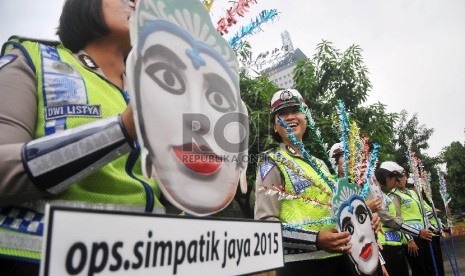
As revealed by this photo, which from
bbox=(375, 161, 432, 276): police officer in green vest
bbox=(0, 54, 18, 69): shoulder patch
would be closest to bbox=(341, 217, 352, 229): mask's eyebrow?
bbox=(375, 161, 432, 276): police officer in green vest

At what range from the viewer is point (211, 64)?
881 mm

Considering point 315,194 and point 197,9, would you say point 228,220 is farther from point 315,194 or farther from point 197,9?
point 315,194

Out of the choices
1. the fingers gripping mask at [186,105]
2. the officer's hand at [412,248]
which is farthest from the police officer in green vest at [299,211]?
the officer's hand at [412,248]

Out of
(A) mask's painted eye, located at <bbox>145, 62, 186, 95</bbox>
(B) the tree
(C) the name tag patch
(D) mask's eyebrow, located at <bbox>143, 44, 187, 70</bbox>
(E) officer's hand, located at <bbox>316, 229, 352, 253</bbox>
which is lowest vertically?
(E) officer's hand, located at <bbox>316, 229, 352, 253</bbox>

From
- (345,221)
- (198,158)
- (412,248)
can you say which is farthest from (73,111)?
(412,248)

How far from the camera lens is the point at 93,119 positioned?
0.82 metres

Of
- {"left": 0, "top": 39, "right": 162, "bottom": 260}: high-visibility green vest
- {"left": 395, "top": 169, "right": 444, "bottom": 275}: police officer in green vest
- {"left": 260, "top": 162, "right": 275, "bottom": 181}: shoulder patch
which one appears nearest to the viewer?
{"left": 0, "top": 39, "right": 162, "bottom": 260}: high-visibility green vest

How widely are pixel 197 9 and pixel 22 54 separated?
447 mm

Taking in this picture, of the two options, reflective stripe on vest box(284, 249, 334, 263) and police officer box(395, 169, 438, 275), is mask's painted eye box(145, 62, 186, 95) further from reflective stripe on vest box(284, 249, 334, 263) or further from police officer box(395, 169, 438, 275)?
police officer box(395, 169, 438, 275)

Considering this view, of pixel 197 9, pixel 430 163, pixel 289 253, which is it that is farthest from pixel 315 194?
pixel 430 163

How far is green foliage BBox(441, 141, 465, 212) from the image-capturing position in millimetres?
23500

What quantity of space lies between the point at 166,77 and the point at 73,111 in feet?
0.81

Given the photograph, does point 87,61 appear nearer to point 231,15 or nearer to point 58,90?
point 58,90

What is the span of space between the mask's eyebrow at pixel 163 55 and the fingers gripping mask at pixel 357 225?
1088 mm
